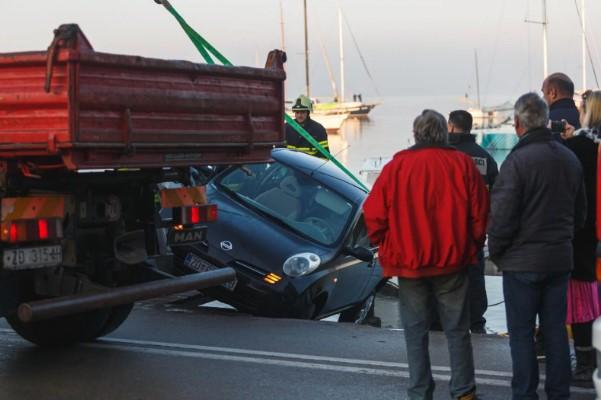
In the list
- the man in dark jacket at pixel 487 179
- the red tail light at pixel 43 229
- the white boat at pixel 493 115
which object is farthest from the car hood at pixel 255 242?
the white boat at pixel 493 115

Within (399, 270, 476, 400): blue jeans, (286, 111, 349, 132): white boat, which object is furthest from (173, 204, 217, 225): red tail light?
(286, 111, 349, 132): white boat

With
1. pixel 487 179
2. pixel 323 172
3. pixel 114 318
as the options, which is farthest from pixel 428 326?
pixel 323 172

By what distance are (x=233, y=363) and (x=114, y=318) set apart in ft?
3.67

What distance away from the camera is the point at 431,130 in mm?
5434

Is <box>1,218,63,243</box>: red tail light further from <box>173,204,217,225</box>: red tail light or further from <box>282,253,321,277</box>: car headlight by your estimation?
<box>282,253,321,277</box>: car headlight

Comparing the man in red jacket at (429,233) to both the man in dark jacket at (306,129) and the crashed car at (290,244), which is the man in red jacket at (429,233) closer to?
the crashed car at (290,244)

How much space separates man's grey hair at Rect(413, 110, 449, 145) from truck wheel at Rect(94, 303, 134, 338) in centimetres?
305

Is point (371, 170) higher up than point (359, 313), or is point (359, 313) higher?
point (371, 170)

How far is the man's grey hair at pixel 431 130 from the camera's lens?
5.43 metres

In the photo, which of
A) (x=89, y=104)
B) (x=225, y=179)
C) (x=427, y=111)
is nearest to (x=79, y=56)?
(x=89, y=104)

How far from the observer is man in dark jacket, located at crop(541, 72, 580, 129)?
7.21m

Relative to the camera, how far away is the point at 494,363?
6.85 metres

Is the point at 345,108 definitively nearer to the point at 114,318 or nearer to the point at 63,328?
the point at 114,318

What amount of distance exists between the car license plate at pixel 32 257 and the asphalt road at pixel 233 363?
0.86 meters
